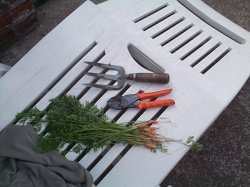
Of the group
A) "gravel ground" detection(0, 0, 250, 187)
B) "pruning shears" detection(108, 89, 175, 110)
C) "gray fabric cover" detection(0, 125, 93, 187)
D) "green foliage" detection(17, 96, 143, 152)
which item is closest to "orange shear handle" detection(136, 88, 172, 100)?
"pruning shears" detection(108, 89, 175, 110)

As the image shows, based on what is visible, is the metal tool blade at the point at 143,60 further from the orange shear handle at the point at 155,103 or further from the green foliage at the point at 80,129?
the green foliage at the point at 80,129

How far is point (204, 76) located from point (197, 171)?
54 cm

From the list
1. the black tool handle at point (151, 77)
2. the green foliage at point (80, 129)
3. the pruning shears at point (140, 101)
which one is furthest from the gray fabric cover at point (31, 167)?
the black tool handle at point (151, 77)

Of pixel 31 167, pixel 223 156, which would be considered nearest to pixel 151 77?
pixel 31 167

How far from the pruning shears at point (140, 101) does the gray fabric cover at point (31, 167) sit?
26 centimetres

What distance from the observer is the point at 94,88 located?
52.7 inches

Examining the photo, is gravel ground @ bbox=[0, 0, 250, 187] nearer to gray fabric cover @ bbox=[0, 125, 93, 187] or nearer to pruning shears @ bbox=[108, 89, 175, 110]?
pruning shears @ bbox=[108, 89, 175, 110]

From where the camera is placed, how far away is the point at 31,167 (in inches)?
43.8

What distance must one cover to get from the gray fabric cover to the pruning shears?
262mm

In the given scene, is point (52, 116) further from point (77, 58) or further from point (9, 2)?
point (9, 2)

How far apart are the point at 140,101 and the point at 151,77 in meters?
0.09

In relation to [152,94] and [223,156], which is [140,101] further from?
[223,156]

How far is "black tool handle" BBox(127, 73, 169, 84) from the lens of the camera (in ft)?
4.26

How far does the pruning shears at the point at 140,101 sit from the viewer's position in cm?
127
